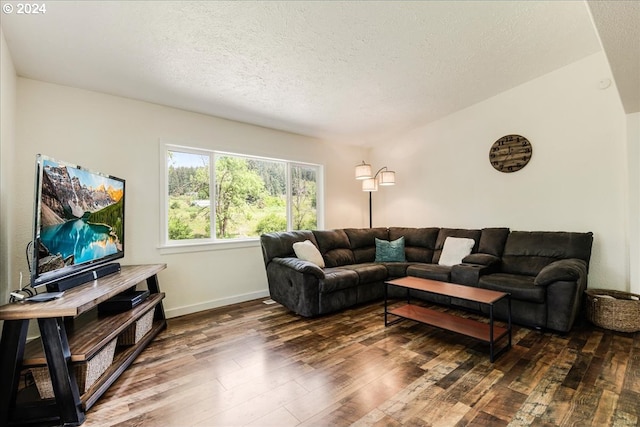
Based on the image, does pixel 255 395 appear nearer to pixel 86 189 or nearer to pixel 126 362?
pixel 126 362

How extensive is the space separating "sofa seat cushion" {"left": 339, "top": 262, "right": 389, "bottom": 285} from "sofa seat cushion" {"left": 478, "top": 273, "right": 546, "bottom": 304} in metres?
1.16

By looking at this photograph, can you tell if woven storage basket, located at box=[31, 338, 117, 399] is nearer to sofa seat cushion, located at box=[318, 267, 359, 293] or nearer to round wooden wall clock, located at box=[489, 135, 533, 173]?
sofa seat cushion, located at box=[318, 267, 359, 293]

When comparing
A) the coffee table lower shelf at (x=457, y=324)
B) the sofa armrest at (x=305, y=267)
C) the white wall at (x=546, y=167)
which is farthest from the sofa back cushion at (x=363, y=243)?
the coffee table lower shelf at (x=457, y=324)

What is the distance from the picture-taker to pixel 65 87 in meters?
2.71

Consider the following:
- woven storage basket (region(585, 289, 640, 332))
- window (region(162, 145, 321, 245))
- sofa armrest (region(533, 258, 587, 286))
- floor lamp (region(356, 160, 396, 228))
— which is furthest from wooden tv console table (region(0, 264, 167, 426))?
woven storage basket (region(585, 289, 640, 332))

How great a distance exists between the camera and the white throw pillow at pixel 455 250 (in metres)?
3.79

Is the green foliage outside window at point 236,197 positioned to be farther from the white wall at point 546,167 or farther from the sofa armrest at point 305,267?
the white wall at point 546,167

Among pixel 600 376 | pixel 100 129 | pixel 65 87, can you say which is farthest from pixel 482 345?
pixel 65 87

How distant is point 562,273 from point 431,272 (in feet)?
4.21

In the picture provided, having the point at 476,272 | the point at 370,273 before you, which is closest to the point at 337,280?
the point at 370,273

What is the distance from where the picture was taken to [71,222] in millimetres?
2027

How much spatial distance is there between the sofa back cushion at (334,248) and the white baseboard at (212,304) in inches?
41.2

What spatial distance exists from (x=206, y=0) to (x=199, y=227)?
2.52 meters

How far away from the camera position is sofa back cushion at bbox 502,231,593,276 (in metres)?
3.10
